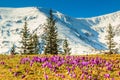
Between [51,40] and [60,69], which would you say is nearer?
[60,69]

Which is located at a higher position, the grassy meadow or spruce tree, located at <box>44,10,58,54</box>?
spruce tree, located at <box>44,10,58,54</box>

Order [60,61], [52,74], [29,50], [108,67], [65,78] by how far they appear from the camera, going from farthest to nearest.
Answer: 1. [29,50]
2. [60,61]
3. [108,67]
4. [52,74]
5. [65,78]

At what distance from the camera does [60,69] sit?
2002 cm

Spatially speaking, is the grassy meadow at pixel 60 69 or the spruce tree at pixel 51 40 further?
the spruce tree at pixel 51 40

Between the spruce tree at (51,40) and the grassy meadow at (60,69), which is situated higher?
the spruce tree at (51,40)

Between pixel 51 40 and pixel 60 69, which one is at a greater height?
pixel 51 40

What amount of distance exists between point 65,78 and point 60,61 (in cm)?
420

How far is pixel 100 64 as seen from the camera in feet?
68.3

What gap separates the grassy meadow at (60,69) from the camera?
17.9 metres

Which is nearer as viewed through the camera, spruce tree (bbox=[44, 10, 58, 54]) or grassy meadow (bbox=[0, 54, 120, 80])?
grassy meadow (bbox=[0, 54, 120, 80])

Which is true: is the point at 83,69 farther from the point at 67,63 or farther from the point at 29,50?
the point at 29,50

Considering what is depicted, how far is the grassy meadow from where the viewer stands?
17891mm

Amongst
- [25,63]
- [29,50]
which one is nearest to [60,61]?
[25,63]

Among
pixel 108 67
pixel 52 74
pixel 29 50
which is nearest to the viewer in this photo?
pixel 52 74
